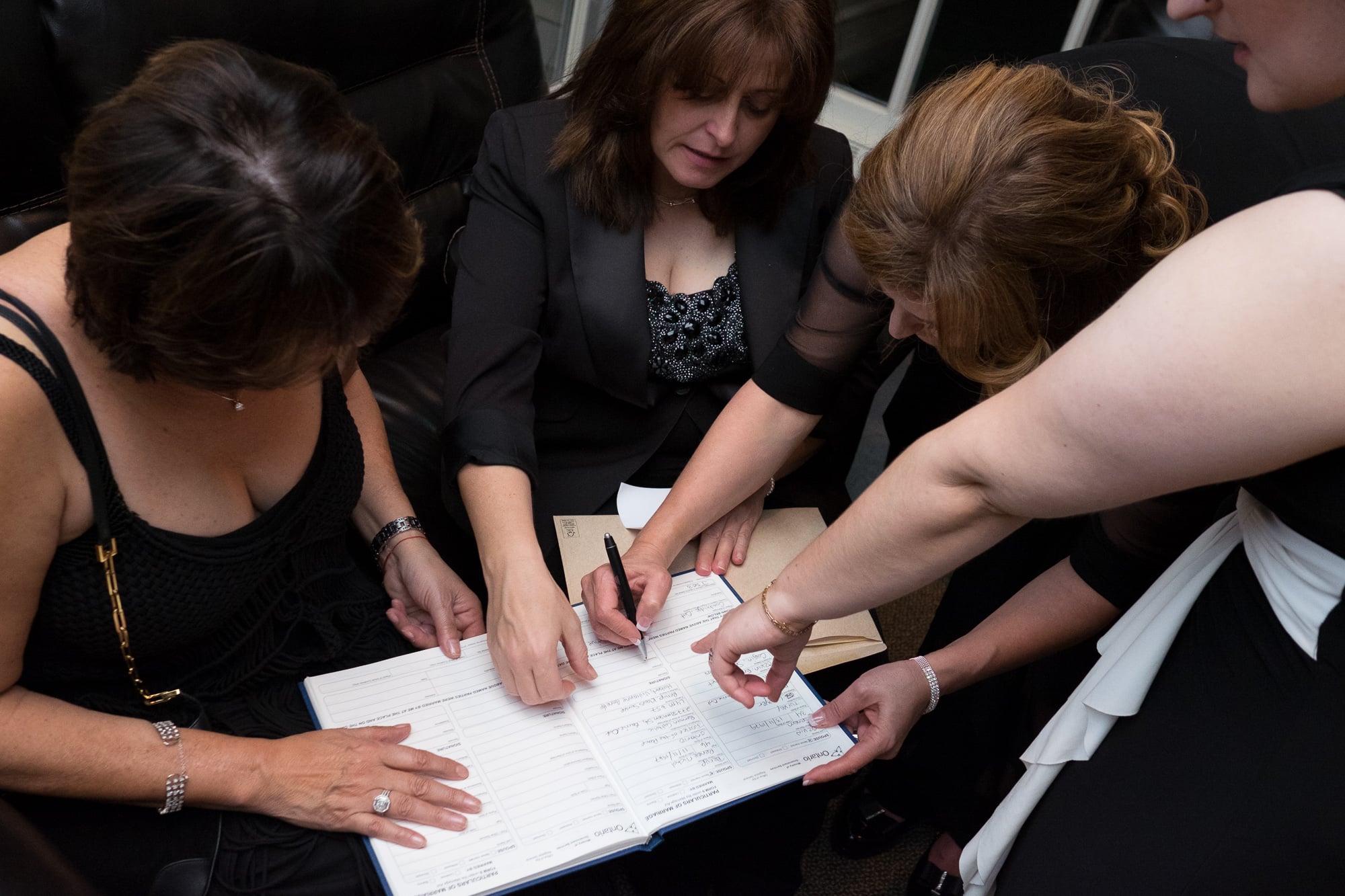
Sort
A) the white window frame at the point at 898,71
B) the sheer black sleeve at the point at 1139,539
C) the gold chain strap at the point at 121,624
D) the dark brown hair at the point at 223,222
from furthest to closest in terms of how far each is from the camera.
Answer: the white window frame at the point at 898,71 < the sheer black sleeve at the point at 1139,539 < the gold chain strap at the point at 121,624 < the dark brown hair at the point at 223,222

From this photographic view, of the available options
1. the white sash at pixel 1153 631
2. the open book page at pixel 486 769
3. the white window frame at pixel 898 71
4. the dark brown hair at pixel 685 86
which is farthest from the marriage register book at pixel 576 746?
the white window frame at pixel 898 71

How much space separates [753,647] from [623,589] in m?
0.20

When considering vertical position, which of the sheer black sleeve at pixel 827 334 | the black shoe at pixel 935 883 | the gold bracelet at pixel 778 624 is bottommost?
the black shoe at pixel 935 883

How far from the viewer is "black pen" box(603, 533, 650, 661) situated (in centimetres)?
129

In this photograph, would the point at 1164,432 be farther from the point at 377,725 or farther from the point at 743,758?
the point at 377,725

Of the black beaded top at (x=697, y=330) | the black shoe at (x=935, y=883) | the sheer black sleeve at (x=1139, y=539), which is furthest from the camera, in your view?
the black shoe at (x=935, y=883)

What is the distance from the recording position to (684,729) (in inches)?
48.5

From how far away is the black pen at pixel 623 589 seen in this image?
1285mm

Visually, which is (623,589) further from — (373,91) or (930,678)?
(373,91)

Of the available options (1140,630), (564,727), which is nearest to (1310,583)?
(1140,630)

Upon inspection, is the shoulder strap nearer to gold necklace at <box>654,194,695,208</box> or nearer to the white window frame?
gold necklace at <box>654,194,695,208</box>

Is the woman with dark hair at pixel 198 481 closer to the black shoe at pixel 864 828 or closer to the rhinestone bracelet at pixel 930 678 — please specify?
the rhinestone bracelet at pixel 930 678

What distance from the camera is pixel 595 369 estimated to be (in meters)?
1.65

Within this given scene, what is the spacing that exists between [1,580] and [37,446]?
13 cm
